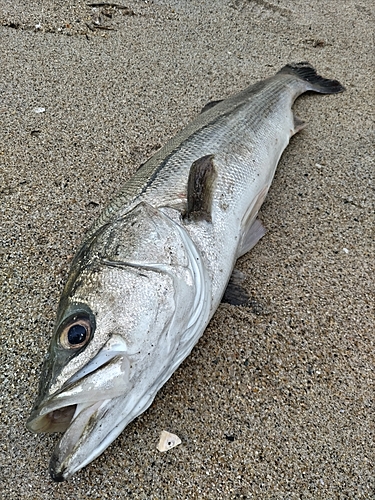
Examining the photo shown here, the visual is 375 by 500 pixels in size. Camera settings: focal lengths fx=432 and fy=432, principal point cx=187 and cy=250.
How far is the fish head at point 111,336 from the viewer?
1.63m

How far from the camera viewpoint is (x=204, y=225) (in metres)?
2.40

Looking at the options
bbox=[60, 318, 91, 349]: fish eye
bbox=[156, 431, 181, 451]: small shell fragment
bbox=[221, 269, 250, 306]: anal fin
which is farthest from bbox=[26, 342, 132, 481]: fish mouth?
bbox=[221, 269, 250, 306]: anal fin

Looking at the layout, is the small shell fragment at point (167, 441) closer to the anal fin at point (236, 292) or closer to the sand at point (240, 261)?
the sand at point (240, 261)

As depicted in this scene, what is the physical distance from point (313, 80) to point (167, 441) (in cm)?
370

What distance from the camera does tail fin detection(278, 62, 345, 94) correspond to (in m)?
4.27

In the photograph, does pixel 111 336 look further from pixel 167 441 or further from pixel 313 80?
pixel 313 80

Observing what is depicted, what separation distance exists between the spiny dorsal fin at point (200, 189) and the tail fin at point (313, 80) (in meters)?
2.22

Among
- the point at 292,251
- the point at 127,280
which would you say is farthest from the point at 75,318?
the point at 292,251

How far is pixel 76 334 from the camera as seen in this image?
1767mm

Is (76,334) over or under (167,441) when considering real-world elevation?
over

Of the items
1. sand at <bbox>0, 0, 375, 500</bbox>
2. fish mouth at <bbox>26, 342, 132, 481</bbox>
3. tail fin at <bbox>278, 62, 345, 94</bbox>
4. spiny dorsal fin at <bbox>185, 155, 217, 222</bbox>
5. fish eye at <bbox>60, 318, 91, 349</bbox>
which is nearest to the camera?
fish mouth at <bbox>26, 342, 132, 481</bbox>

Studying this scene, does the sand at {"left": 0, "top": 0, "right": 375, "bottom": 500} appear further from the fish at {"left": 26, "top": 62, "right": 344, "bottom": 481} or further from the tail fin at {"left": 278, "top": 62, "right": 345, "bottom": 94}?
the fish at {"left": 26, "top": 62, "right": 344, "bottom": 481}

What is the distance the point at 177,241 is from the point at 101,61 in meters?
2.98

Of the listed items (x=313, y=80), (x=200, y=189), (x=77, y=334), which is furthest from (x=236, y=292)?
(x=313, y=80)
